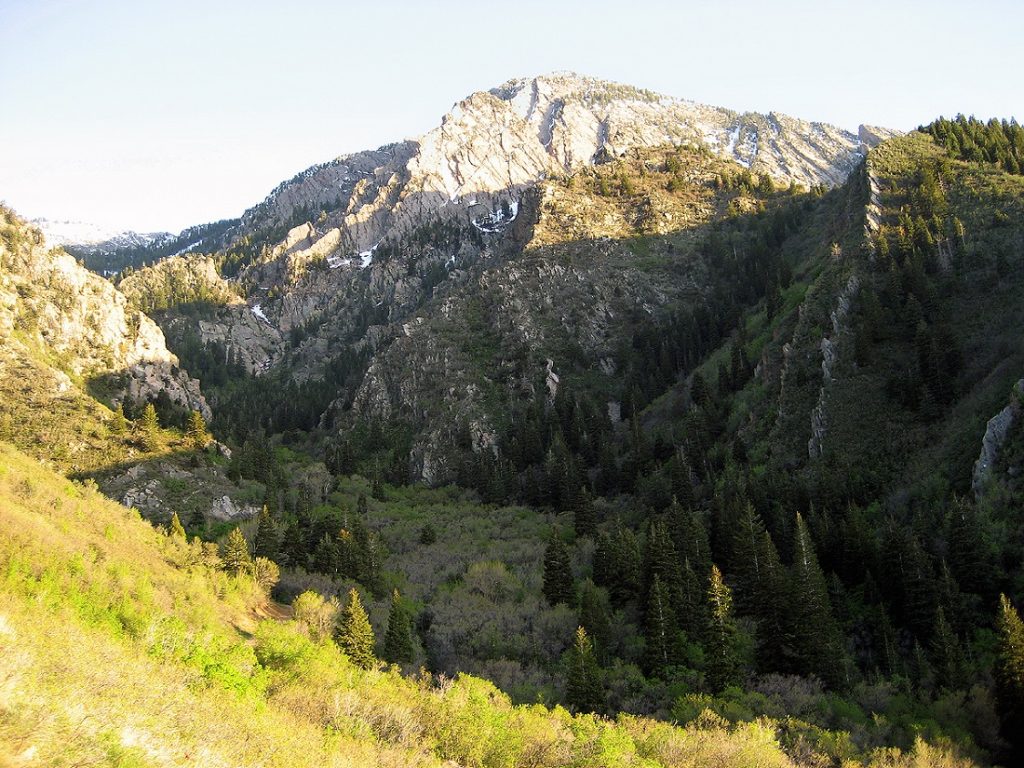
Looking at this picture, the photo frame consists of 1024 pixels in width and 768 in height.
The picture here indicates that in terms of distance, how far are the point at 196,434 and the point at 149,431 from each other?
271 inches

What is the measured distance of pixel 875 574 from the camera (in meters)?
46.6

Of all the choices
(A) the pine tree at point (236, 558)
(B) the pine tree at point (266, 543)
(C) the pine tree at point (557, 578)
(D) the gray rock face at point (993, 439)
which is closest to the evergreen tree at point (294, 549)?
(B) the pine tree at point (266, 543)

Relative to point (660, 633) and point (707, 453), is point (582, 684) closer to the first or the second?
point (660, 633)

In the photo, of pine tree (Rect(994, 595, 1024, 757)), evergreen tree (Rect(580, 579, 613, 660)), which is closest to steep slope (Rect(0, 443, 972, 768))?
pine tree (Rect(994, 595, 1024, 757))

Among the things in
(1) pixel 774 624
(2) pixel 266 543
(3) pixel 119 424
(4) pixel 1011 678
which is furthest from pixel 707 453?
(3) pixel 119 424

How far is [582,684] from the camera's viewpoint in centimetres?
3609

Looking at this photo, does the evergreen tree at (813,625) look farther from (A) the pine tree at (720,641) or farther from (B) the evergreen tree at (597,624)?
(B) the evergreen tree at (597,624)

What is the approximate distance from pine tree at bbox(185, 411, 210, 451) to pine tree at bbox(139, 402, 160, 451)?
4027 mm

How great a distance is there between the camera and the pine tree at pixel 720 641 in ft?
124

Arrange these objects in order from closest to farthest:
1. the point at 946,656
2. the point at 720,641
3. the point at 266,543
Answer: the point at 946,656 → the point at 720,641 → the point at 266,543

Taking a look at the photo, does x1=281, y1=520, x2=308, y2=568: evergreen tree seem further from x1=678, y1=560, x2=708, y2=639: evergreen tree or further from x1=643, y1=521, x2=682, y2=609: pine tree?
x1=678, y1=560, x2=708, y2=639: evergreen tree

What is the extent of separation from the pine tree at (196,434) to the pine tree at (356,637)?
48543 mm

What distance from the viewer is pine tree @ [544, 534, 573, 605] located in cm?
5306

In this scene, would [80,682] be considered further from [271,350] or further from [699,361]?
[271,350]
